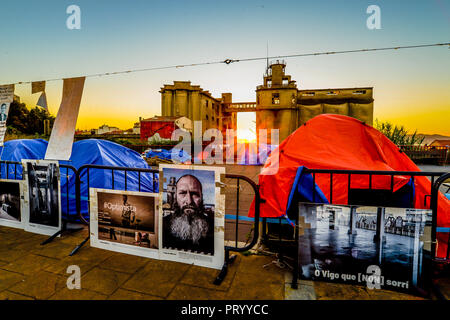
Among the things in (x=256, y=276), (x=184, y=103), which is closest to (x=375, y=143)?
(x=256, y=276)

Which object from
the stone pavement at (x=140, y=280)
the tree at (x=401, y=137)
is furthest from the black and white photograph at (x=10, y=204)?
the tree at (x=401, y=137)

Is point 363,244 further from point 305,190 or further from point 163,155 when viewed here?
point 163,155

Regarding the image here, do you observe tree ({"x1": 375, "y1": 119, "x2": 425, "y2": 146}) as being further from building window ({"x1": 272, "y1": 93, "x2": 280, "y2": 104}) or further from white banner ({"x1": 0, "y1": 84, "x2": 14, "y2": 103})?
white banner ({"x1": 0, "y1": 84, "x2": 14, "y2": 103})

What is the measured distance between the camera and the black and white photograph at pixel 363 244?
2227mm

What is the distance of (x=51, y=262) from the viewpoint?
2.91 m

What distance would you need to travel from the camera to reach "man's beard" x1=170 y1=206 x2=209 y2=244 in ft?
8.88

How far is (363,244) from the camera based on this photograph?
91.1 inches

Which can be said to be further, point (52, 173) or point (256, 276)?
point (52, 173)

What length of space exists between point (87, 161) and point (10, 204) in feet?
4.55

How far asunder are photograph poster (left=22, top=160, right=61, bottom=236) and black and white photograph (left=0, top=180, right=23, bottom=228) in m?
0.27

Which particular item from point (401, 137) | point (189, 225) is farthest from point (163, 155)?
point (401, 137)

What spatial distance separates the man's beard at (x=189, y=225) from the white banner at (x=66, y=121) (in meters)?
2.40
